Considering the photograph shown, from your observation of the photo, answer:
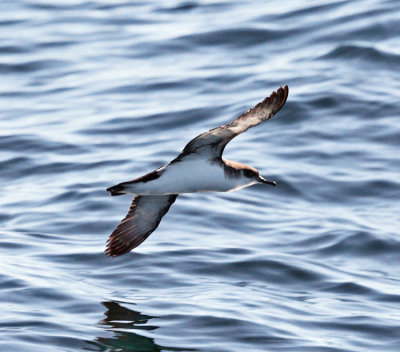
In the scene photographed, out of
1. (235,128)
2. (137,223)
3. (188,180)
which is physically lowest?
(137,223)

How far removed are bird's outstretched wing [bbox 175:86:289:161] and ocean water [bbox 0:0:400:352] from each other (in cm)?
220

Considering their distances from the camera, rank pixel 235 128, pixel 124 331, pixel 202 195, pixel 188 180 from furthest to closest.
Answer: pixel 202 195 → pixel 124 331 → pixel 188 180 → pixel 235 128

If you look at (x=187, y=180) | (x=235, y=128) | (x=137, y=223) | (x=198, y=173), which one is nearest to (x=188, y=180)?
(x=187, y=180)

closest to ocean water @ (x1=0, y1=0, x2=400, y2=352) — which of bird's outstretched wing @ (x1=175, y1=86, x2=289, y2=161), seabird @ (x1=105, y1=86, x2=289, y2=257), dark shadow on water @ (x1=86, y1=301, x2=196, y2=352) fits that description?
dark shadow on water @ (x1=86, y1=301, x2=196, y2=352)

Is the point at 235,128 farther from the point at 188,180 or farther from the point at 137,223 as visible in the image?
the point at 137,223

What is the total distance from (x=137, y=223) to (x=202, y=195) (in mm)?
4425

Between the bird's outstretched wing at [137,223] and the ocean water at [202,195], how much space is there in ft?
2.72

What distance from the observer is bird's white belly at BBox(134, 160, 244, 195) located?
30.5 feet

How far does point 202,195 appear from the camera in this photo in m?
15.2

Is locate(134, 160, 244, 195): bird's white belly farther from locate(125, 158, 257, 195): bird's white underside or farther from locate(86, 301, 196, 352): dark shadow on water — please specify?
locate(86, 301, 196, 352): dark shadow on water

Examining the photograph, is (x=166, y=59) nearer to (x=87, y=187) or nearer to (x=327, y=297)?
(x=87, y=187)

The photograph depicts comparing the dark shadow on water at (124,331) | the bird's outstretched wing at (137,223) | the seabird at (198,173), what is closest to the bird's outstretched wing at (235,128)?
the seabird at (198,173)

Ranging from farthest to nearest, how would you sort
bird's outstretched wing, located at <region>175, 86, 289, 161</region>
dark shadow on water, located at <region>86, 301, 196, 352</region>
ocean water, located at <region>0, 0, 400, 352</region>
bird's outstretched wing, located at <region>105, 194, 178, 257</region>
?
ocean water, located at <region>0, 0, 400, 352</region> → bird's outstretched wing, located at <region>105, 194, 178, 257</region> → dark shadow on water, located at <region>86, 301, 196, 352</region> → bird's outstretched wing, located at <region>175, 86, 289, 161</region>

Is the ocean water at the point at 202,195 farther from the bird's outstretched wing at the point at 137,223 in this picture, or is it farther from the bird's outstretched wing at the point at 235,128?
the bird's outstretched wing at the point at 235,128
